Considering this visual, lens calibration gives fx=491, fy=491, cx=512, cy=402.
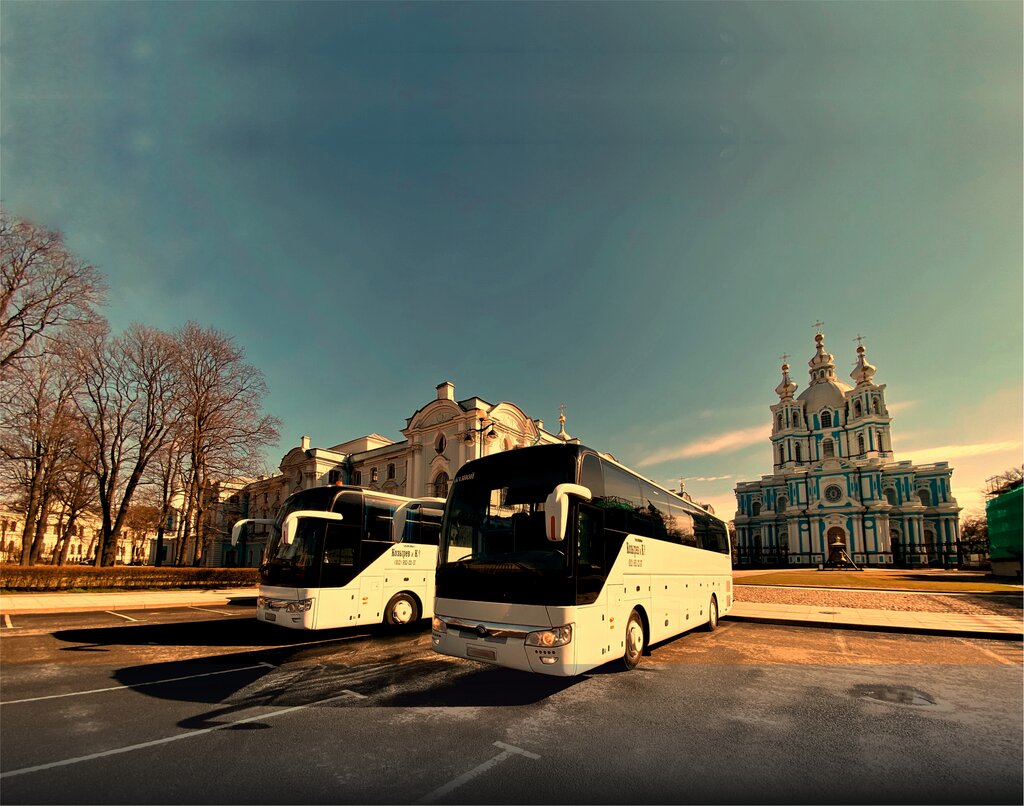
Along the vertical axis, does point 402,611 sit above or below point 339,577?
below

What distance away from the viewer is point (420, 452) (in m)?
45.0

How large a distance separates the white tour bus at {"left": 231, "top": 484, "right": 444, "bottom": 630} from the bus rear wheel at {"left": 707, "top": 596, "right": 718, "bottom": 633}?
7.16 metres

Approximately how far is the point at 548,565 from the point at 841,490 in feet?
235

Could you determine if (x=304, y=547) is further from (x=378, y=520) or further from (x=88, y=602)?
(x=88, y=602)

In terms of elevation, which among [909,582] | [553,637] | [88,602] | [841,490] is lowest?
[909,582]

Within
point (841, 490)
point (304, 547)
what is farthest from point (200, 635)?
point (841, 490)

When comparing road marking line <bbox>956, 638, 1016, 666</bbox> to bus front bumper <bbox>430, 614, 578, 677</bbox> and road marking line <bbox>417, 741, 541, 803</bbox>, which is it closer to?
bus front bumper <bbox>430, 614, 578, 677</bbox>

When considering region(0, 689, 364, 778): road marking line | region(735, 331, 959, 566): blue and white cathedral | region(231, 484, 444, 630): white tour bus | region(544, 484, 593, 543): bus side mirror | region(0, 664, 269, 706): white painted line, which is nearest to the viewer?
region(0, 689, 364, 778): road marking line

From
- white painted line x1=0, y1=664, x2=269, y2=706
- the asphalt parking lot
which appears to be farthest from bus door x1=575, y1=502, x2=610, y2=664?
white painted line x1=0, y1=664, x2=269, y2=706

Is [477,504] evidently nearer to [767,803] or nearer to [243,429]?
[767,803]

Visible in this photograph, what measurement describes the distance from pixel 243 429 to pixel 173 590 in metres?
10.1

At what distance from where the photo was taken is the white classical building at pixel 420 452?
135ft

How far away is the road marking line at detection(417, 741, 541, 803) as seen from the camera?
3.93 metres

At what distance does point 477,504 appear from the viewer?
759 cm
